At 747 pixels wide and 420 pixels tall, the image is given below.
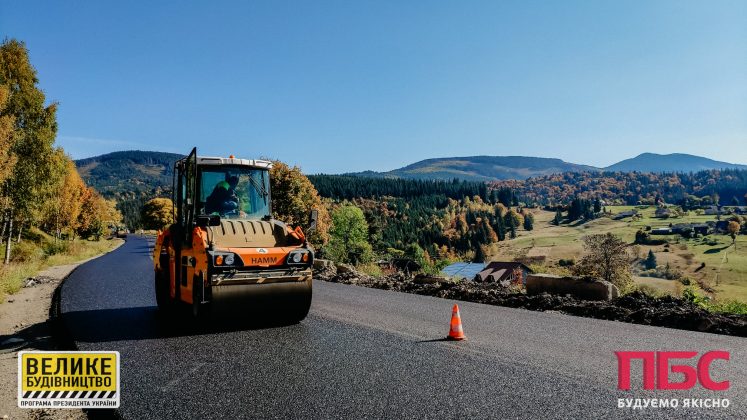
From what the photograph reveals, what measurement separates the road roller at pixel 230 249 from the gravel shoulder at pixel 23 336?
2.41m

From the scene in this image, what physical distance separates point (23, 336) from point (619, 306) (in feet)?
39.0

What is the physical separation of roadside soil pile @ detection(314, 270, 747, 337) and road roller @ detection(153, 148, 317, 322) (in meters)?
5.29

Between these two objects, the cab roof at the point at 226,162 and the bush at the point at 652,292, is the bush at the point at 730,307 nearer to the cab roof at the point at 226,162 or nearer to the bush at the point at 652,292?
the bush at the point at 652,292

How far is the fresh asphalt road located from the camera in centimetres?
493

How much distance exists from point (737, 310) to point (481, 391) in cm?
879

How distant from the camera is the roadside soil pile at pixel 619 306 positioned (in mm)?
8477

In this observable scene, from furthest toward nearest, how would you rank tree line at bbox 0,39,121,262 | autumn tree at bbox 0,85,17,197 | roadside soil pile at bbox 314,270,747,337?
tree line at bbox 0,39,121,262 → autumn tree at bbox 0,85,17,197 → roadside soil pile at bbox 314,270,747,337

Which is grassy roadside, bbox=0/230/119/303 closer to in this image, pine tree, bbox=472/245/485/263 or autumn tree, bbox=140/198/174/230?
autumn tree, bbox=140/198/174/230

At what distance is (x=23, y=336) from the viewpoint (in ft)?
29.9

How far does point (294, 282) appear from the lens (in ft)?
28.4

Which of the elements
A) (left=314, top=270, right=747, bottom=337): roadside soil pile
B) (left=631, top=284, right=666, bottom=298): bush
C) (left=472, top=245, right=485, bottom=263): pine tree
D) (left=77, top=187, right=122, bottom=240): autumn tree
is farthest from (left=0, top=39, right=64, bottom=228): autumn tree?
(left=472, top=245, right=485, bottom=263): pine tree

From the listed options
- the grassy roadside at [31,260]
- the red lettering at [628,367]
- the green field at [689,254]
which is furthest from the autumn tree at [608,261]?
the green field at [689,254]

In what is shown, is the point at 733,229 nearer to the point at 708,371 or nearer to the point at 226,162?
the point at 708,371

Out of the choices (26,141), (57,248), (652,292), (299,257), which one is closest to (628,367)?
(299,257)
